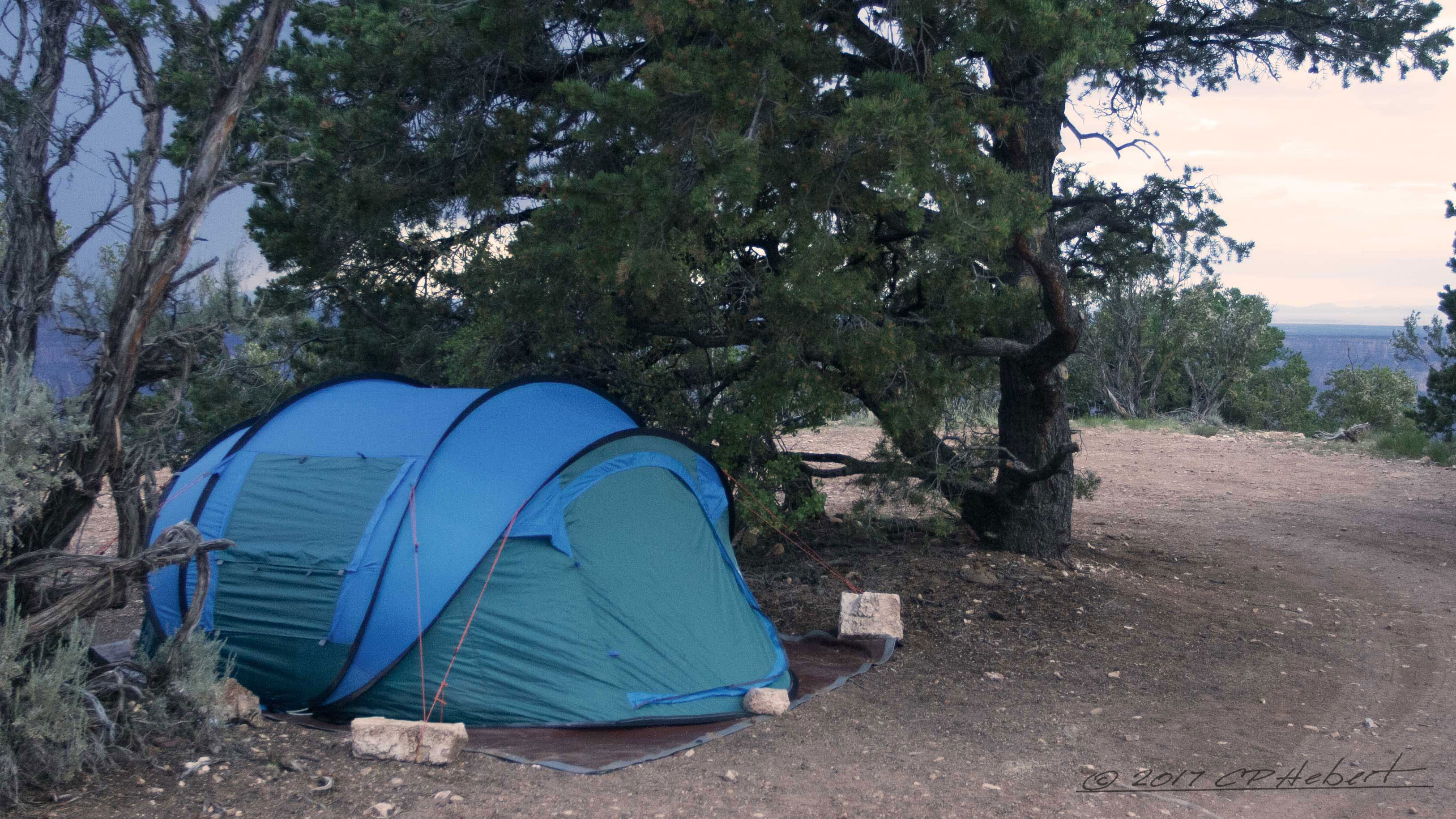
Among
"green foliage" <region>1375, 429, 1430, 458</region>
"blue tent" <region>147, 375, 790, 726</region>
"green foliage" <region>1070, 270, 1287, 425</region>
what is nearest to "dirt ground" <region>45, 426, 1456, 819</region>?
"blue tent" <region>147, 375, 790, 726</region>

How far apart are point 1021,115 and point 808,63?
1.47 meters

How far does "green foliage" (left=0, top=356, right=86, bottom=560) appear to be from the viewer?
3.94 meters

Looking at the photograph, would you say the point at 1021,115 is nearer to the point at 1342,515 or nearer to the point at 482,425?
the point at 482,425

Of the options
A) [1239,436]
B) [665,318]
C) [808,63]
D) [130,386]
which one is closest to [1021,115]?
[808,63]

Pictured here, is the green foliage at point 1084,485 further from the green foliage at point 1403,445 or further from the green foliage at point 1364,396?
the green foliage at point 1364,396

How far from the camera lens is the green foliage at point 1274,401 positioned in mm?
30578

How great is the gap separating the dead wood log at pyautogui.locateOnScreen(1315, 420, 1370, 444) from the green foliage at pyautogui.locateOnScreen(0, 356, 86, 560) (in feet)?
71.9

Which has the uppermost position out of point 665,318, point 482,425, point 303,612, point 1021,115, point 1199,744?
point 1021,115

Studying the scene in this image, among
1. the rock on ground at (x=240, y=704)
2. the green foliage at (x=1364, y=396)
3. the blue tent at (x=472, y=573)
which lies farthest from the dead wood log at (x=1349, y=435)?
the rock on ground at (x=240, y=704)

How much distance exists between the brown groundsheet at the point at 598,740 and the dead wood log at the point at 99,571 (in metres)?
1.41

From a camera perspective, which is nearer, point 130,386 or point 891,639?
point 130,386

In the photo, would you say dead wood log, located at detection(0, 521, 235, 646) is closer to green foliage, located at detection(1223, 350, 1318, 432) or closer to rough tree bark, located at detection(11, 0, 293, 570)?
rough tree bark, located at detection(11, 0, 293, 570)

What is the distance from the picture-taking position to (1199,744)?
518 cm

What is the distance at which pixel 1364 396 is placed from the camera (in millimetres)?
30047
